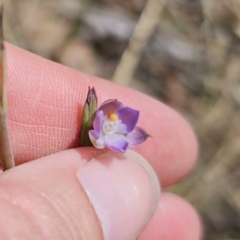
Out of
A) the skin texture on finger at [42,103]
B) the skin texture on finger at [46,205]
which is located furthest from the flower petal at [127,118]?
the skin texture on finger at [42,103]

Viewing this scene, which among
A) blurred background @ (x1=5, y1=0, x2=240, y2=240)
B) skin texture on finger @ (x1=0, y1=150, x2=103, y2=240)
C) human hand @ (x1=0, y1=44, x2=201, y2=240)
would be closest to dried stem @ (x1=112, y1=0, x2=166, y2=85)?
blurred background @ (x1=5, y1=0, x2=240, y2=240)

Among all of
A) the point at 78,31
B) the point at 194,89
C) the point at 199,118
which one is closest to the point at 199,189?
the point at 199,118

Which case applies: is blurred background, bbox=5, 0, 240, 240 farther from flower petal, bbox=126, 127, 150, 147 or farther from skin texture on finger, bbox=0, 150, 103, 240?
skin texture on finger, bbox=0, 150, 103, 240

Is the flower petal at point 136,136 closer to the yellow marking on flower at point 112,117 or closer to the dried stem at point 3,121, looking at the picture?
the yellow marking on flower at point 112,117

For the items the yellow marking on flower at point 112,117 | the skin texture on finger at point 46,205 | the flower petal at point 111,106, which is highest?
the flower petal at point 111,106

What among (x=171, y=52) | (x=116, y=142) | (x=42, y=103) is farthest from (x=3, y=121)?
(x=171, y=52)
